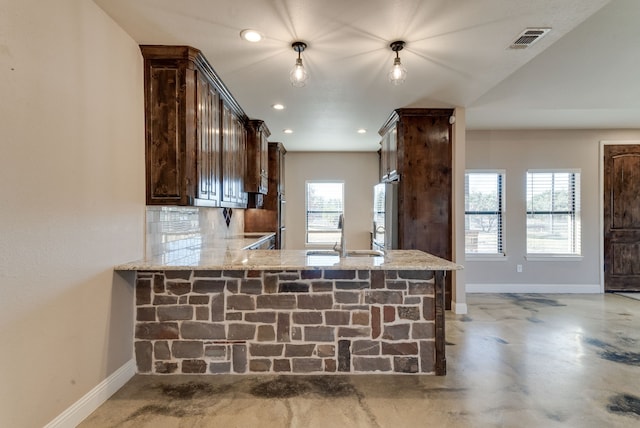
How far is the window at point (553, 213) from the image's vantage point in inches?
203

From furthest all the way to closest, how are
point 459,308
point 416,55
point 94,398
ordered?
1. point 459,308
2. point 416,55
3. point 94,398

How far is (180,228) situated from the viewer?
10.5 feet

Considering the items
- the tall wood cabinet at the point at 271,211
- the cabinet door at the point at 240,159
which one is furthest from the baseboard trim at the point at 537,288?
the cabinet door at the point at 240,159

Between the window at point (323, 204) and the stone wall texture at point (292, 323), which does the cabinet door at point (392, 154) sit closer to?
the stone wall texture at point (292, 323)

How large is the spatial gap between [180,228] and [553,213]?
551cm

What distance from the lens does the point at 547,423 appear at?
6.27 ft

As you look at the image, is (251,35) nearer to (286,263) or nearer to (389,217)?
(286,263)

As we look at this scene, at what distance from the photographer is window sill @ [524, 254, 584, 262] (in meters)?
5.16

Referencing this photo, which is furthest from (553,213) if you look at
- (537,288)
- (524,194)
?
(537,288)

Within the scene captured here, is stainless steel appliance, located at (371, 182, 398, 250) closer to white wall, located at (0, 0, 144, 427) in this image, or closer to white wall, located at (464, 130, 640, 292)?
white wall, located at (464, 130, 640, 292)

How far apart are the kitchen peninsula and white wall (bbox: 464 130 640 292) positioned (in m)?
3.11

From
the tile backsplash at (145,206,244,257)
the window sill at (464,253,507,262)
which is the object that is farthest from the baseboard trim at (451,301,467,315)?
the tile backsplash at (145,206,244,257)

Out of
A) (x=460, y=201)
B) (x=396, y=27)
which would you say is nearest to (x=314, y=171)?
(x=460, y=201)

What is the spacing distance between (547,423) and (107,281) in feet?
9.49
